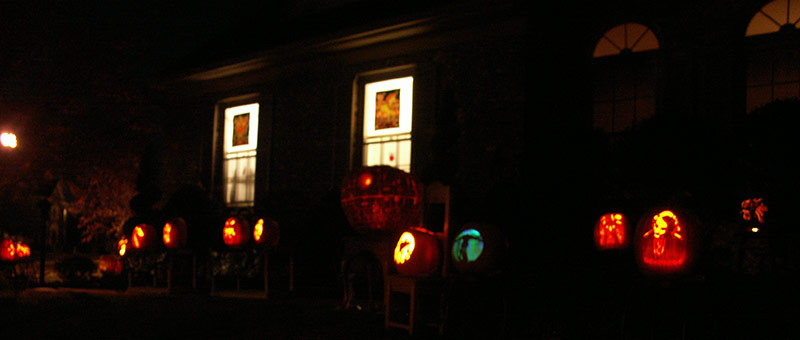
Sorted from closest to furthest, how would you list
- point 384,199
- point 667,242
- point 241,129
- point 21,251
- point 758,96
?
point 667,242 → point 384,199 → point 758,96 → point 21,251 → point 241,129

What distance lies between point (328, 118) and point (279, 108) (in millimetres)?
1083

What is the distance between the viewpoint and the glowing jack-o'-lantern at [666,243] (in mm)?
5406

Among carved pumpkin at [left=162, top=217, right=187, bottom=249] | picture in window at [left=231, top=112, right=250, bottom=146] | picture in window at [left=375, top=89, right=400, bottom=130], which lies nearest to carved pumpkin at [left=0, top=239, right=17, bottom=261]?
carved pumpkin at [left=162, top=217, right=187, bottom=249]

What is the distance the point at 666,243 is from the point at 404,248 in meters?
2.19

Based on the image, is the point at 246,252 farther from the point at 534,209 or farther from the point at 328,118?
the point at 534,209

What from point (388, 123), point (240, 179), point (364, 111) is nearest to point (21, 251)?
point (240, 179)

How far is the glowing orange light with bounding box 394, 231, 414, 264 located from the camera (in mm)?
6562

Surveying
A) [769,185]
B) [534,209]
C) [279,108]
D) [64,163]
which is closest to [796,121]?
[769,185]

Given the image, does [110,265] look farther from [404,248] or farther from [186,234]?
[404,248]

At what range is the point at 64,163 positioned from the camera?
13.5 meters

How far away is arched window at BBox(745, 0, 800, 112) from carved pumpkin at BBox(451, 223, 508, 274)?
12.5 feet

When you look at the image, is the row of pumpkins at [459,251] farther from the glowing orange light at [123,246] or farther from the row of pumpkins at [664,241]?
the glowing orange light at [123,246]

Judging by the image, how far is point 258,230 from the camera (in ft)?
32.1

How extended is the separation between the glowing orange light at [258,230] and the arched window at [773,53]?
235 inches
